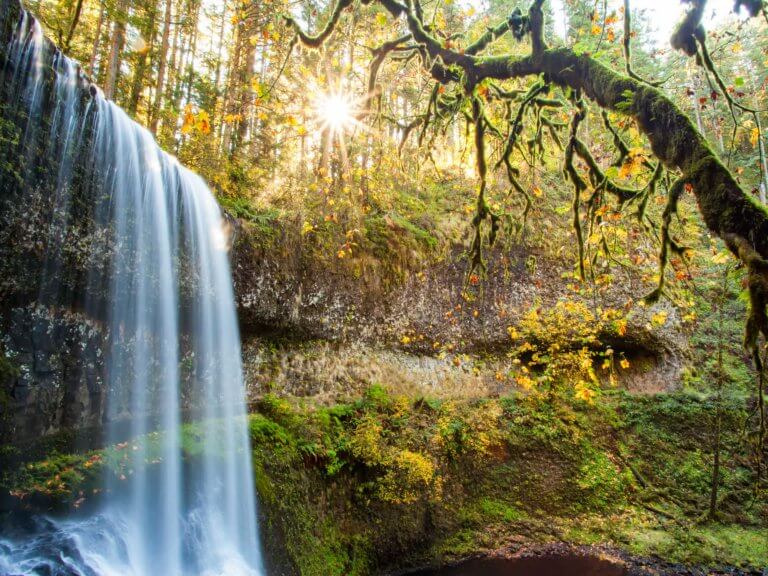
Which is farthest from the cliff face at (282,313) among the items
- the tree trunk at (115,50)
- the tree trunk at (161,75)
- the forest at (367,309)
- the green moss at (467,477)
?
the tree trunk at (161,75)

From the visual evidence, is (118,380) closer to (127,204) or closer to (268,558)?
(127,204)

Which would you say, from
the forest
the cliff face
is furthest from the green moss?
the cliff face

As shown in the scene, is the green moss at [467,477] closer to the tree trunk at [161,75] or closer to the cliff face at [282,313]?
the cliff face at [282,313]

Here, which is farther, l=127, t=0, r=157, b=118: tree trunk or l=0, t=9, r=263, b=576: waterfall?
l=127, t=0, r=157, b=118: tree trunk

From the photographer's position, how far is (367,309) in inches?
399

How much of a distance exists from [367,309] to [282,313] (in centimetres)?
219

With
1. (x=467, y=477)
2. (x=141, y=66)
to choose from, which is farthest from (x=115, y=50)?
(x=467, y=477)

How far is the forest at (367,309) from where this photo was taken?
11.6 feet

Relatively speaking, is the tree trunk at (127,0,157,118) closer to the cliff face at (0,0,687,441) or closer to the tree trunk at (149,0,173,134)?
the tree trunk at (149,0,173,134)

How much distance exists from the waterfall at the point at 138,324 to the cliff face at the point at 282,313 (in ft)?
0.18

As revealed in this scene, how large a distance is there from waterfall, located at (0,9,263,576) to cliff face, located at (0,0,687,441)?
0.06 m

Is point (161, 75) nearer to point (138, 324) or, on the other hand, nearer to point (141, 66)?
point (141, 66)

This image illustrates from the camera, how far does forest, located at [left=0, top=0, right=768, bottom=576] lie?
3.55 m

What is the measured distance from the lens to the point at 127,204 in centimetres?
618
